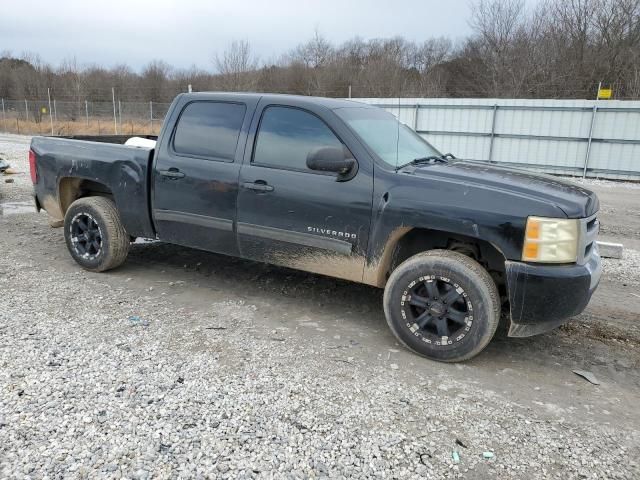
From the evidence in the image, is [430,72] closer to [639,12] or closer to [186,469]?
[639,12]

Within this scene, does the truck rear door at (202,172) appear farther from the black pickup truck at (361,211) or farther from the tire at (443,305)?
the tire at (443,305)

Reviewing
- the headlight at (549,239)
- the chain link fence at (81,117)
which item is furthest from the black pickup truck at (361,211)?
the chain link fence at (81,117)

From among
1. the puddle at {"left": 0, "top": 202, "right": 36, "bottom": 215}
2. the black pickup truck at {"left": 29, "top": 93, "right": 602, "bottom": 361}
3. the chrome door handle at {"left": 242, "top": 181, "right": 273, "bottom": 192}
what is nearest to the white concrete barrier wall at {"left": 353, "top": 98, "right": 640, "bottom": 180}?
the puddle at {"left": 0, "top": 202, "right": 36, "bottom": 215}

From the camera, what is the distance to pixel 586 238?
3477mm

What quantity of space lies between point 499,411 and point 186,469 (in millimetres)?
1842

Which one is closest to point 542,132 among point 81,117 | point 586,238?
point 586,238

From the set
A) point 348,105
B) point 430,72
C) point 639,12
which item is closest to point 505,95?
point 639,12

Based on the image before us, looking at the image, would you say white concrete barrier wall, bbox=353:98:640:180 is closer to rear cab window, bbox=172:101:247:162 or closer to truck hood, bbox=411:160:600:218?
rear cab window, bbox=172:101:247:162

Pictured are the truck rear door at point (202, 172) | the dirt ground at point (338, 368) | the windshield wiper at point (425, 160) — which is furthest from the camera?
the truck rear door at point (202, 172)

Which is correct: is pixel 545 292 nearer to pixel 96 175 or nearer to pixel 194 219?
pixel 194 219

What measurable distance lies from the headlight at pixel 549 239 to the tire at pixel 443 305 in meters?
0.38

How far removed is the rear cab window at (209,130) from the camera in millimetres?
4543

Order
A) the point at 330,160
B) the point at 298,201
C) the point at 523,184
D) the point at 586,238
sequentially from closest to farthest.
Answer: the point at 586,238
the point at 523,184
the point at 330,160
the point at 298,201

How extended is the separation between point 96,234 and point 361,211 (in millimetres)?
3033
